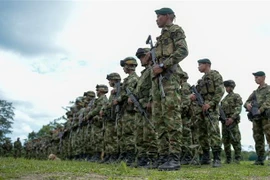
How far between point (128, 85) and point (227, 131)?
373 centimetres

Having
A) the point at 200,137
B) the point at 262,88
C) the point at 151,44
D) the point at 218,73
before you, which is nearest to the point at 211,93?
the point at 218,73

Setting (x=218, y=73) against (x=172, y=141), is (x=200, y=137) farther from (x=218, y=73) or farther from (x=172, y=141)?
(x=172, y=141)

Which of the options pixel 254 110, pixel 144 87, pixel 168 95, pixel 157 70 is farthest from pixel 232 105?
pixel 157 70

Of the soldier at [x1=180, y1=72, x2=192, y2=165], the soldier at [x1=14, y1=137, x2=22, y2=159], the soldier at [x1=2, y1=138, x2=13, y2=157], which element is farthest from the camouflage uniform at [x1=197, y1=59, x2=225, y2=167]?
the soldier at [x1=14, y1=137, x2=22, y2=159]

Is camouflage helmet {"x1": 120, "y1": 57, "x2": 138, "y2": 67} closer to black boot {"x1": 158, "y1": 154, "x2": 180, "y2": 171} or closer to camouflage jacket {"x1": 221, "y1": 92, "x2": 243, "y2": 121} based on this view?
camouflage jacket {"x1": 221, "y1": 92, "x2": 243, "y2": 121}

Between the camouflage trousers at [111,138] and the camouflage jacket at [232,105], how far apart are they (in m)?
3.23

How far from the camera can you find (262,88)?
31.2ft

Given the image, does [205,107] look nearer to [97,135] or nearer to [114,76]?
[114,76]

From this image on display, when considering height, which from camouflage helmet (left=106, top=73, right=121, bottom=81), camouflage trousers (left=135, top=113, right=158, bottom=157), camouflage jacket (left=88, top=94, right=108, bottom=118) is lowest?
camouflage trousers (left=135, top=113, right=158, bottom=157)

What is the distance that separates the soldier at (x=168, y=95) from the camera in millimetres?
6188

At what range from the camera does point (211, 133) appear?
8.52 meters

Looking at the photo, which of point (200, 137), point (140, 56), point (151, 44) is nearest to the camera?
point (151, 44)

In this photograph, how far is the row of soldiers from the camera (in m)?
6.31

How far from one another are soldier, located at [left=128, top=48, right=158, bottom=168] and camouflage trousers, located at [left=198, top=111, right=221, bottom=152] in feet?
5.35
